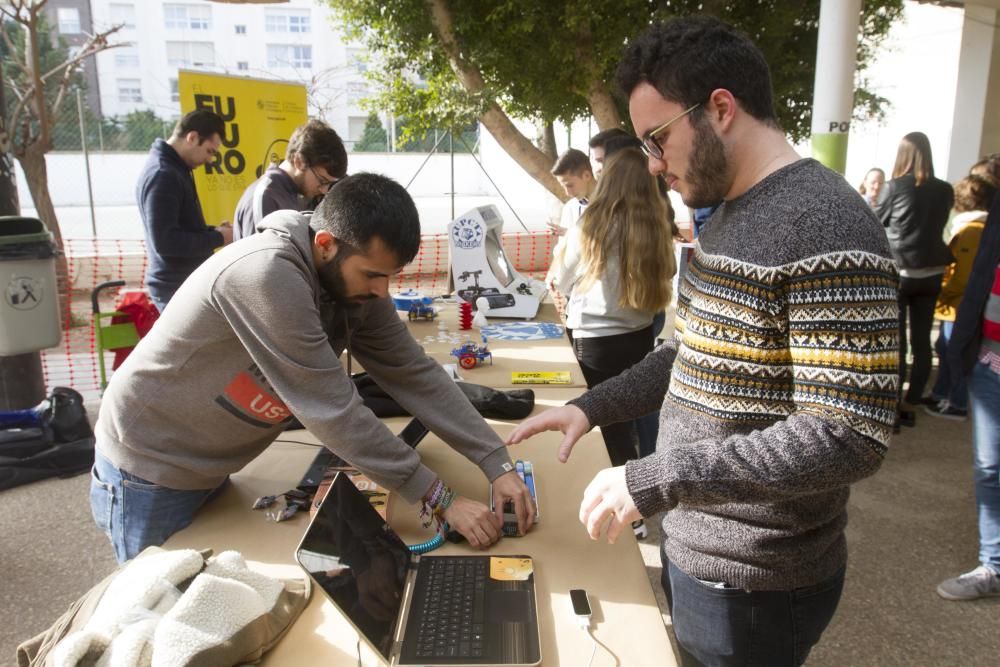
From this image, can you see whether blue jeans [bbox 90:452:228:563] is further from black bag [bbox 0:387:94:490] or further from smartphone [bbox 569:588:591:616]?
black bag [bbox 0:387:94:490]

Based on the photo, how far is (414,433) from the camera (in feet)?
6.61

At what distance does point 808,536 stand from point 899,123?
10.9 m

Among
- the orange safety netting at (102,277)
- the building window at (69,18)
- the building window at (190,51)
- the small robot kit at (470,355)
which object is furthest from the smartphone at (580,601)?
the building window at (69,18)

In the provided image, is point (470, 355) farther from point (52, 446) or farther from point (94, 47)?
point (94, 47)

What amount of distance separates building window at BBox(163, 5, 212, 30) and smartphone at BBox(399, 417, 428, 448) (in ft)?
→ 102

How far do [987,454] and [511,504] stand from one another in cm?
197

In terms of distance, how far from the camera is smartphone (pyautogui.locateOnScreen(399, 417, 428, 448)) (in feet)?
6.50

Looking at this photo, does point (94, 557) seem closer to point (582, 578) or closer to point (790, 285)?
point (582, 578)

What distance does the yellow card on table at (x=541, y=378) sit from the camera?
263 cm

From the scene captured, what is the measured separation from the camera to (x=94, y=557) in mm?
2875

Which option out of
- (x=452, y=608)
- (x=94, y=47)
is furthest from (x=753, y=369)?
(x=94, y=47)

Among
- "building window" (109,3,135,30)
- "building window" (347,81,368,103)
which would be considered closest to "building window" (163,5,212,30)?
"building window" (109,3,135,30)

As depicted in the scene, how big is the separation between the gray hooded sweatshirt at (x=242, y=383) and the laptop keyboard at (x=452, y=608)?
0.62ft

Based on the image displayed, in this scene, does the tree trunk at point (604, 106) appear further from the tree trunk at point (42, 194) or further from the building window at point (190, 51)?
the building window at point (190, 51)
